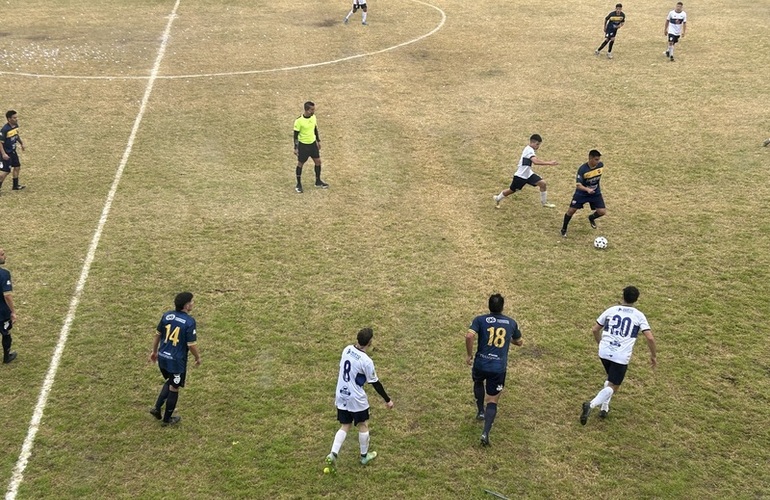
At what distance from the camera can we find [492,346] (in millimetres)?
10492

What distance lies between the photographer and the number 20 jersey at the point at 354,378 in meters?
9.72

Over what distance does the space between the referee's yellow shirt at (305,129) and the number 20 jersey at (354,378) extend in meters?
10.3

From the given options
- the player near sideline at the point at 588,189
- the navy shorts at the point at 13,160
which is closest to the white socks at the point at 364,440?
the player near sideline at the point at 588,189

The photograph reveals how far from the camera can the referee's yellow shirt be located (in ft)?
61.7

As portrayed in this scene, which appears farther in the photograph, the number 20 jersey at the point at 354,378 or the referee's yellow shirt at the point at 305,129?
the referee's yellow shirt at the point at 305,129

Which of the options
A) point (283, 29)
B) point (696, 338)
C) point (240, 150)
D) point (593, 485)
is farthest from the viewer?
point (283, 29)

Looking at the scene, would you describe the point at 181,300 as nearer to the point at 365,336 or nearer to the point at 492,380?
the point at 365,336

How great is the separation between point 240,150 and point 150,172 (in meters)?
3.06

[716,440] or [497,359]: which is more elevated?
[497,359]

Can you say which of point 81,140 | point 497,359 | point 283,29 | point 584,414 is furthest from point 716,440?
point 283,29

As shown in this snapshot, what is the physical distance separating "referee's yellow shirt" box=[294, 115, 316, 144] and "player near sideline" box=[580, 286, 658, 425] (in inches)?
419

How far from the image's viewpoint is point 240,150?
22.3 meters

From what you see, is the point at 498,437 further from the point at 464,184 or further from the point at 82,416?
the point at 464,184

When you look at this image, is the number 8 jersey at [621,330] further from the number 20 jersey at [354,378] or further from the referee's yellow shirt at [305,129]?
the referee's yellow shirt at [305,129]
